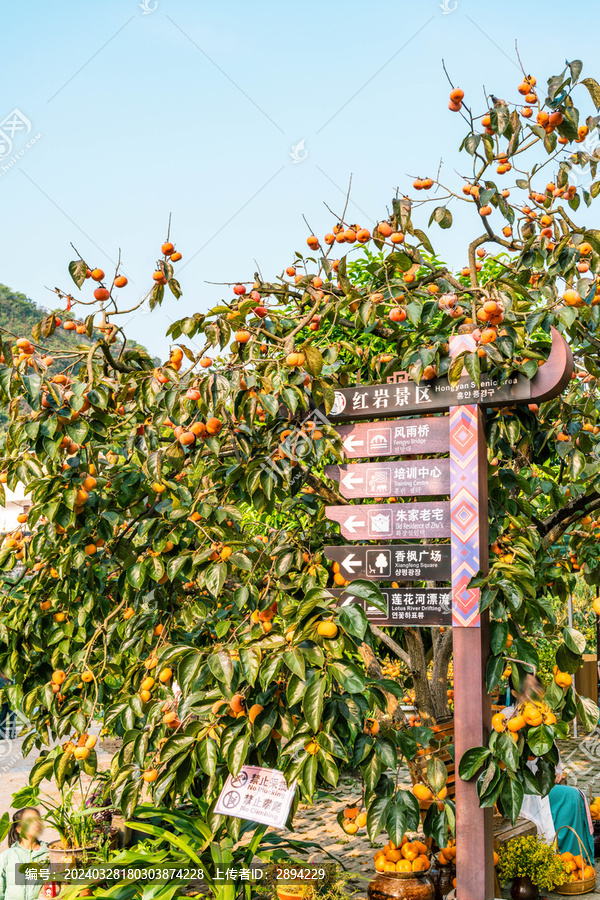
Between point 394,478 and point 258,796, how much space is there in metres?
1.02

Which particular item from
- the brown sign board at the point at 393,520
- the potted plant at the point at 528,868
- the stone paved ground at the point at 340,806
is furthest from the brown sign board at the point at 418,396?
the potted plant at the point at 528,868

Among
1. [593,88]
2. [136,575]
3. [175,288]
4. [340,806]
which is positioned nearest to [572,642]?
[136,575]

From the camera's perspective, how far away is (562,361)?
A: 2170 mm

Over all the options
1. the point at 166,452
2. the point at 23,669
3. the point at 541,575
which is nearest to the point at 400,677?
the point at 541,575

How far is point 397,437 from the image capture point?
248 cm

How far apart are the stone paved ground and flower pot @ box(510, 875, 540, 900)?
20 centimetres

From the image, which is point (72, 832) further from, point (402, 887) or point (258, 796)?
point (258, 796)

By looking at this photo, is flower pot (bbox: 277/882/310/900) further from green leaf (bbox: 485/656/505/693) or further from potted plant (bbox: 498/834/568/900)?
green leaf (bbox: 485/656/505/693)

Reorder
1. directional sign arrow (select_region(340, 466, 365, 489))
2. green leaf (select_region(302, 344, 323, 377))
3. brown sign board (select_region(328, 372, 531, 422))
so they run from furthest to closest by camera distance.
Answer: directional sign arrow (select_region(340, 466, 365, 489)) < green leaf (select_region(302, 344, 323, 377)) < brown sign board (select_region(328, 372, 531, 422))

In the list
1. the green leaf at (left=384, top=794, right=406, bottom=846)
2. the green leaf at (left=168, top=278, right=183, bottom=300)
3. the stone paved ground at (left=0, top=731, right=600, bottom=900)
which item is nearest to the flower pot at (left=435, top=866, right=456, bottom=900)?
the stone paved ground at (left=0, top=731, right=600, bottom=900)

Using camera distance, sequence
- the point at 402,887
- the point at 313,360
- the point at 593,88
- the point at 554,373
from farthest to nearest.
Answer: the point at 402,887 < the point at 593,88 < the point at 313,360 < the point at 554,373

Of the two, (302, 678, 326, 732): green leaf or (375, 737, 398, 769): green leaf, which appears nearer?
(302, 678, 326, 732): green leaf

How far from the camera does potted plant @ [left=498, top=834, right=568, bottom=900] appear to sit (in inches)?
121

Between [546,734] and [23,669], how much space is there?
1905 mm
